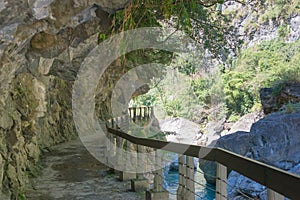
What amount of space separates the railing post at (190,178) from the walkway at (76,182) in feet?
5.32

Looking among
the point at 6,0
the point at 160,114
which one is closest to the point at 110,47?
the point at 6,0

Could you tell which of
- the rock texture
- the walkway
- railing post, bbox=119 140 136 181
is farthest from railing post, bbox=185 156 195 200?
the rock texture

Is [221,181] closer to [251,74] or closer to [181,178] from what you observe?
[181,178]

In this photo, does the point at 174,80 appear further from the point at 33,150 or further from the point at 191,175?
the point at 191,175

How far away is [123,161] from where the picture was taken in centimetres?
538

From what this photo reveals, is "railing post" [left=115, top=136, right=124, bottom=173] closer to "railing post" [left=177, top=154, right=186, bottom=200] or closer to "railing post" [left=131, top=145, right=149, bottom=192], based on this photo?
"railing post" [left=131, top=145, right=149, bottom=192]

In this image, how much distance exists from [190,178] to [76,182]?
10.0 ft

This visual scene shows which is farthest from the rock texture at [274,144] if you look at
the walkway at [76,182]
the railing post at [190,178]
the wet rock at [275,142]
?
the railing post at [190,178]

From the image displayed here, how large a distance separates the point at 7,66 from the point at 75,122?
8.74 metres

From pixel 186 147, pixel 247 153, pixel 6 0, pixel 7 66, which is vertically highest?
pixel 6 0

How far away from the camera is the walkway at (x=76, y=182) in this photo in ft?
14.9

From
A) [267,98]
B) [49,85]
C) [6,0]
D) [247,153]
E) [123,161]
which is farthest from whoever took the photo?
[267,98]

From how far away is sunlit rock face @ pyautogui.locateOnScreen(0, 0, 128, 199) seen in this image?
132 inches

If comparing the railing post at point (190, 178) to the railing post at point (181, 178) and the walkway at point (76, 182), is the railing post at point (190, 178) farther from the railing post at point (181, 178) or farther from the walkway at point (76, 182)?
the walkway at point (76, 182)
